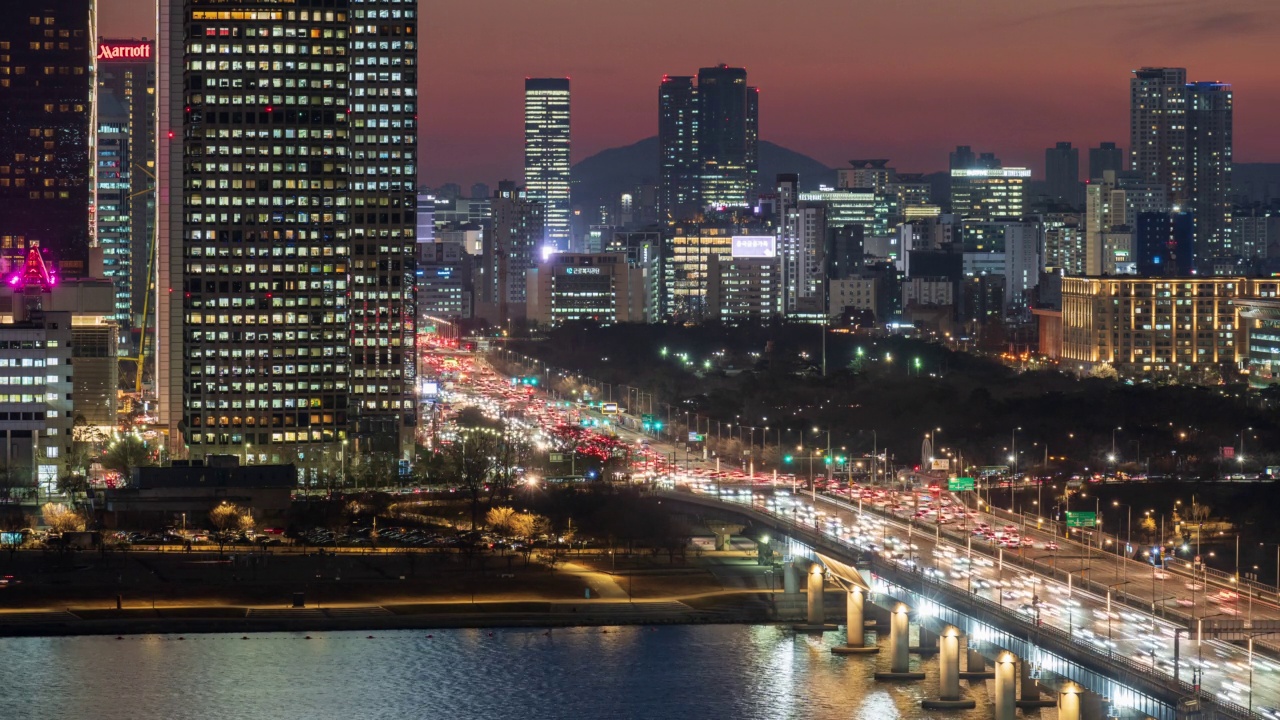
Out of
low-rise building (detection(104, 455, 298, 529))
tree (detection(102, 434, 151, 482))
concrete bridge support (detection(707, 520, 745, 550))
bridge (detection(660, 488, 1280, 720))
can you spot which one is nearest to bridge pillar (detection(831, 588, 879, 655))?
bridge (detection(660, 488, 1280, 720))

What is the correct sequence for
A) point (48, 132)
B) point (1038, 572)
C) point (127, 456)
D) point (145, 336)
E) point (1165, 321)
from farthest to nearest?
point (1165, 321) < point (48, 132) < point (145, 336) < point (127, 456) < point (1038, 572)

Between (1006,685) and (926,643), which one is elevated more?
(1006,685)

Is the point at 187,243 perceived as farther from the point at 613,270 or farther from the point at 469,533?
the point at 613,270

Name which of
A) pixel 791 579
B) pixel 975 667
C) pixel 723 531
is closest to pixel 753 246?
pixel 723 531

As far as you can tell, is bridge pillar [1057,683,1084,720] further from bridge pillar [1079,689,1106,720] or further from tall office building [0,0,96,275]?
tall office building [0,0,96,275]

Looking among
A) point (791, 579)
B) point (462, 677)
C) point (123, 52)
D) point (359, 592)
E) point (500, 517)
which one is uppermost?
point (123, 52)

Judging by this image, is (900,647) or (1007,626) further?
(900,647)

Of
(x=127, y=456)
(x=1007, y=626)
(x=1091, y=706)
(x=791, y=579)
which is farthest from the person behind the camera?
(x=127, y=456)

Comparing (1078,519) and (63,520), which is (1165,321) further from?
(63,520)
